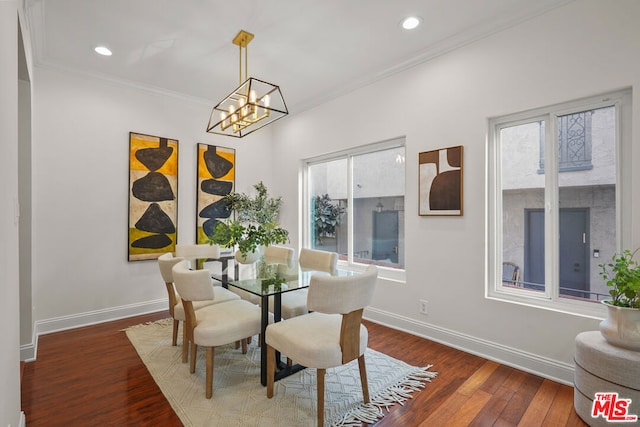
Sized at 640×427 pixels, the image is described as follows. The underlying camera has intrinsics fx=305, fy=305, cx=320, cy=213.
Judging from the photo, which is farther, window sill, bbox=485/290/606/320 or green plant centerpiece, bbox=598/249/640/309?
window sill, bbox=485/290/606/320

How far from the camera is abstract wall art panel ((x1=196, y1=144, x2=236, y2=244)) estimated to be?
437 cm

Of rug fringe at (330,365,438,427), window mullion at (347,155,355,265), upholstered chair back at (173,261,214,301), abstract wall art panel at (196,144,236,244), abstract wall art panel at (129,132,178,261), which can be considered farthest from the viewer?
abstract wall art panel at (196,144,236,244)

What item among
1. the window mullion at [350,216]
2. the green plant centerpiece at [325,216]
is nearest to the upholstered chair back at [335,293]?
the window mullion at [350,216]

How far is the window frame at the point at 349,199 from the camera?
3588 millimetres

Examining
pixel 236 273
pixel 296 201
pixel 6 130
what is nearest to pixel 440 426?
pixel 236 273

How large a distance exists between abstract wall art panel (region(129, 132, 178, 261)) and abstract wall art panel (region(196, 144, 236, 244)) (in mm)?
337

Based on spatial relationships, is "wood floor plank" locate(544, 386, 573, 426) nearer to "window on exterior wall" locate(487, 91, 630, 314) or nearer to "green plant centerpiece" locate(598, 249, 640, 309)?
"window on exterior wall" locate(487, 91, 630, 314)

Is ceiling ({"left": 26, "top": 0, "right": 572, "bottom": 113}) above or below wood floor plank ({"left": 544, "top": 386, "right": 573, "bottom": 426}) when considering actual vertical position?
above

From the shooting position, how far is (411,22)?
2.67 m

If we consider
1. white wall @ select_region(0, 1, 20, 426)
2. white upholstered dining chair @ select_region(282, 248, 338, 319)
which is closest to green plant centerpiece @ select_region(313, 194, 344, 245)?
white upholstered dining chair @ select_region(282, 248, 338, 319)

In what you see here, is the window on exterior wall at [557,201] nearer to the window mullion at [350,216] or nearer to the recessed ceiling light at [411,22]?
the recessed ceiling light at [411,22]

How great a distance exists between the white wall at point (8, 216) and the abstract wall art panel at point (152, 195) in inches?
93.1

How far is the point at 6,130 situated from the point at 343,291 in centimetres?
175

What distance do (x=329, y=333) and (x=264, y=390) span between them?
2.33ft
